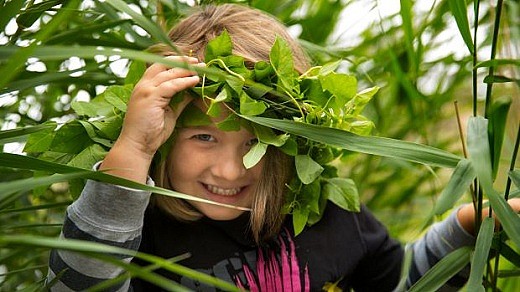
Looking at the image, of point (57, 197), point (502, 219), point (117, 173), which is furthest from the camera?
point (57, 197)

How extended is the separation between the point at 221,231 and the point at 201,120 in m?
0.16

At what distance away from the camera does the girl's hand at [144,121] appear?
0.71 m

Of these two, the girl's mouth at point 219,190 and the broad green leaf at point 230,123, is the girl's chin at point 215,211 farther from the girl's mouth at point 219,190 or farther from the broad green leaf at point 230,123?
the broad green leaf at point 230,123

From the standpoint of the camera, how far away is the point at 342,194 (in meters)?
0.89

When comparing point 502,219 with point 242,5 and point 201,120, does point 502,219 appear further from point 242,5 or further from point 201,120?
point 242,5

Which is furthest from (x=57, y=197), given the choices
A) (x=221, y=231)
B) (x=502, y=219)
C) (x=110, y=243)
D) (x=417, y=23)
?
(x=502, y=219)

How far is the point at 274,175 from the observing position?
0.86 metres

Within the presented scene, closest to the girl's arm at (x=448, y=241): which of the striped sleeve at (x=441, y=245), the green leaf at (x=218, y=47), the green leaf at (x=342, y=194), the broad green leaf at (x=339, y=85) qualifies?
the striped sleeve at (x=441, y=245)

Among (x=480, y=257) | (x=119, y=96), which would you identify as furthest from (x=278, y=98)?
(x=480, y=257)

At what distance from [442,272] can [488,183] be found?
120mm

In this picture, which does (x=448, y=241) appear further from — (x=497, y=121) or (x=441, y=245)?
(x=497, y=121)

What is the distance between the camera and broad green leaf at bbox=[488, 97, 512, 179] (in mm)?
625

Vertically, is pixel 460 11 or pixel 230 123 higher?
pixel 460 11

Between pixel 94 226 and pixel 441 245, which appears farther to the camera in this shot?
pixel 441 245
